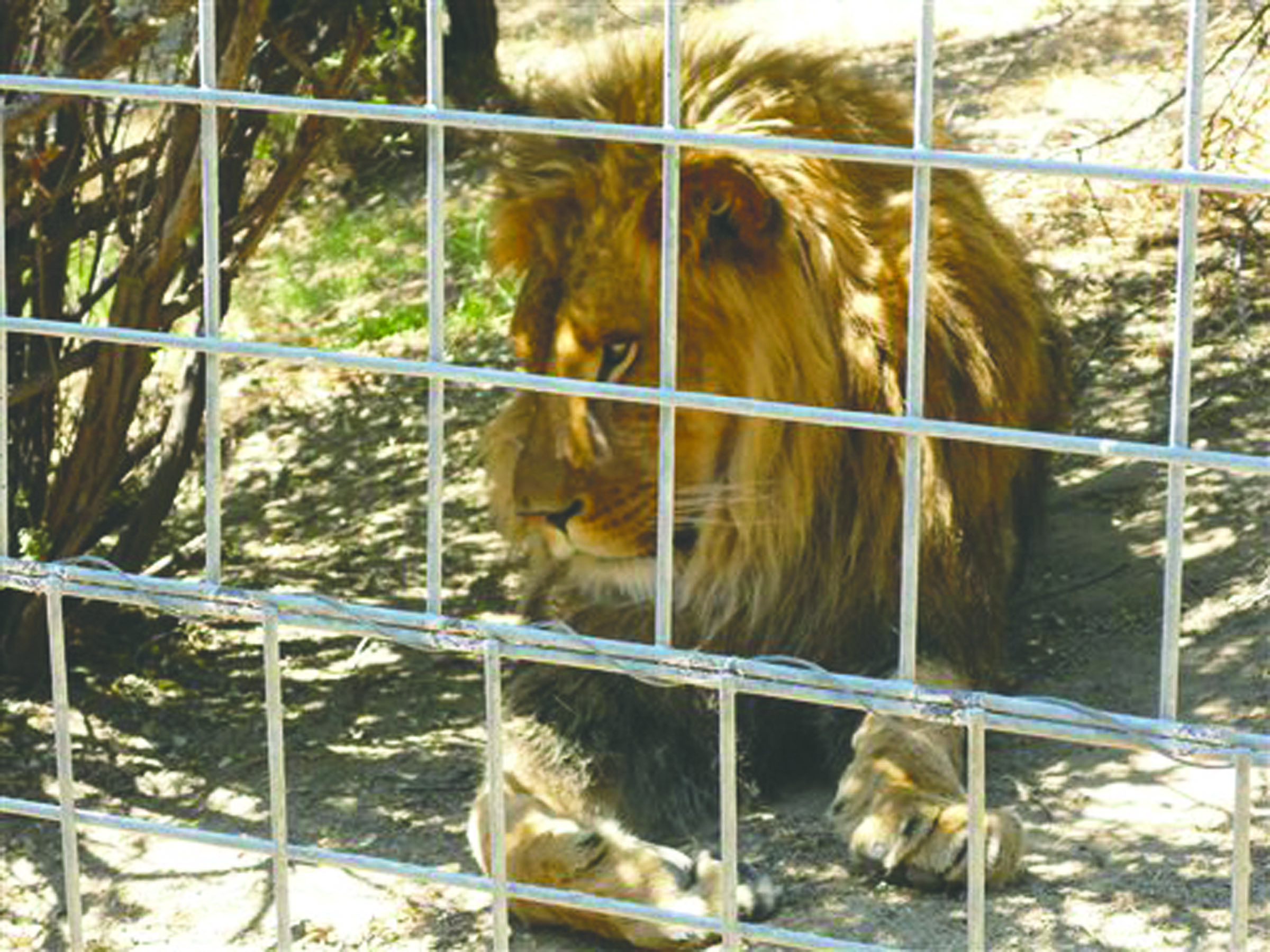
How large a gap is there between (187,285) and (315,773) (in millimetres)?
1108

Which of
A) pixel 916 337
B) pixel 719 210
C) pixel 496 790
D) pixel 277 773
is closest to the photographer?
pixel 916 337

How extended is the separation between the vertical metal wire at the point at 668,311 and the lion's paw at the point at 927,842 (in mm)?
1014

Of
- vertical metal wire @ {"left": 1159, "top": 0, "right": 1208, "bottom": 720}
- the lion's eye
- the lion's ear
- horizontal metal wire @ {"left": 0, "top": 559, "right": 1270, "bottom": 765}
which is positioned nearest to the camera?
→ vertical metal wire @ {"left": 1159, "top": 0, "right": 1208, "bottom": 720}

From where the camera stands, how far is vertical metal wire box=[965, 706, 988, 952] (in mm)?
2678

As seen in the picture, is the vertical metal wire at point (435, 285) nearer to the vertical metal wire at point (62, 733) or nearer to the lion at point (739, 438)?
the vertical metal wire at point (62, 733)

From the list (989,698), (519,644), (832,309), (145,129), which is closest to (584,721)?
(832,309)

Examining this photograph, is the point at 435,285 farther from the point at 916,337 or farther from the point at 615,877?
the point at 615,877

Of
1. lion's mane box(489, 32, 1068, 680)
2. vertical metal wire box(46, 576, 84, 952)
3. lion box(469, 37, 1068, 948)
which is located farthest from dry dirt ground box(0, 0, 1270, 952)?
vertical metal wire box(46, 576, 84, 952)

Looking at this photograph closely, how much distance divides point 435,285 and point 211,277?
0.35 meters

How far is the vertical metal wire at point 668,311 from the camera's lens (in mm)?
2754

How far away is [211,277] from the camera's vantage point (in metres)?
3.08

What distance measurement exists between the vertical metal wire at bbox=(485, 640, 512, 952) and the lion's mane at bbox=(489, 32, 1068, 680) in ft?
4.27

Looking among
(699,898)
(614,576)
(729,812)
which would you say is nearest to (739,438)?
(614,576)

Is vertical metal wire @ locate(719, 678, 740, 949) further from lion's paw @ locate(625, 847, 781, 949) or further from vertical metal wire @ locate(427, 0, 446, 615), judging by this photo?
lion's paw @ locate(625, 847, 781, 949)
